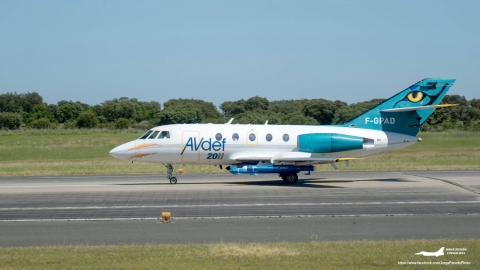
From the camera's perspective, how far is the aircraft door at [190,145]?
28.3 metres

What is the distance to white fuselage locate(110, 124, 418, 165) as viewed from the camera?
2812 cm

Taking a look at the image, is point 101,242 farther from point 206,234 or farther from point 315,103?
point 315,103

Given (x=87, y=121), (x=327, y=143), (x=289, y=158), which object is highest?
(x=87, y=121)

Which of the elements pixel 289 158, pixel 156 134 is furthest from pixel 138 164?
pixel 289 158

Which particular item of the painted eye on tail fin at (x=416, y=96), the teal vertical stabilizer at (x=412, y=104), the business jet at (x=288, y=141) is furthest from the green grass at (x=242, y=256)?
the painted eye on tail fin at (x=416, y=96)

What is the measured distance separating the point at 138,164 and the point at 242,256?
29.6m

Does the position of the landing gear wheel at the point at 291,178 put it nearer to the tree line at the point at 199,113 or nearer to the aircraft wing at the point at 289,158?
the aircraft wing at the point at 289,158

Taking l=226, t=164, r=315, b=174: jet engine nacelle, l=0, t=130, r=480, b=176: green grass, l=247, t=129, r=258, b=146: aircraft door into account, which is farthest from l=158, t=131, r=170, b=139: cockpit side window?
l=0, t=130, r=480, b=176: green grass

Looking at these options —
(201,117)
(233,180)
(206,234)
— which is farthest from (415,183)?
→ (201,117)

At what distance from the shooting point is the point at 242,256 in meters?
12.1

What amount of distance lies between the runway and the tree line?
1871 cm

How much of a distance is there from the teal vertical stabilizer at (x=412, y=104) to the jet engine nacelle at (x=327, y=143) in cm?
200

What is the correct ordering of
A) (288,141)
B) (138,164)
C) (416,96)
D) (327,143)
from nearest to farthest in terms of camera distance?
(327,143)
(288,141)
(416,96)
(138,164)

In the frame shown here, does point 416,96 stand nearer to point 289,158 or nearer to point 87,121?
point 289,158
